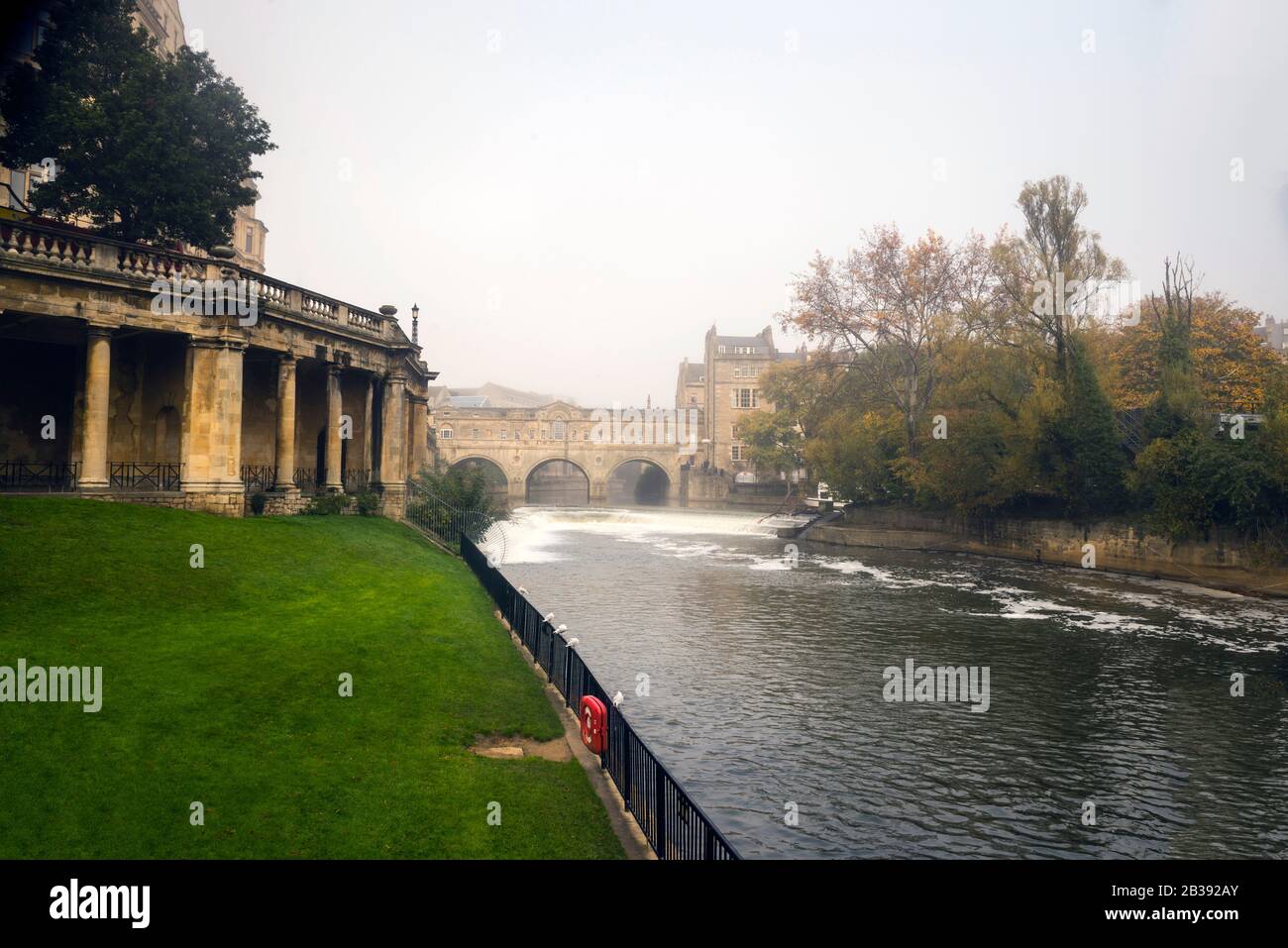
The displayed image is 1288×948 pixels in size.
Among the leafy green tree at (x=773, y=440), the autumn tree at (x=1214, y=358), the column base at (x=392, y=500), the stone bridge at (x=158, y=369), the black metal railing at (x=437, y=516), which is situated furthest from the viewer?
the leafy green tree at (x=773, y=440)

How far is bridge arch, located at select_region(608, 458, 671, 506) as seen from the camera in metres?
106

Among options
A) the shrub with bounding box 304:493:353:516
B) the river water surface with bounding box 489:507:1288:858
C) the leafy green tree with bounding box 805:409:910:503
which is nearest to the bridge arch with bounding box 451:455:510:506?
the leafy green tree with bounding box 805:409:910:503

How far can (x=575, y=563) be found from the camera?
1467 inches

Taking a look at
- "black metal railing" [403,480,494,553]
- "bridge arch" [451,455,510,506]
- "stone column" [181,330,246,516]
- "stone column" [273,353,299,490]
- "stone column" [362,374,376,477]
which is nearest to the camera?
"stone column" [181,330,246,516]

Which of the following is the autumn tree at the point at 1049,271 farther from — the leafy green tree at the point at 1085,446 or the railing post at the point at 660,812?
the railing post at the point at 660,812

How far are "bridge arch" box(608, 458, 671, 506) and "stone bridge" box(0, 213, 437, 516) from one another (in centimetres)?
7309

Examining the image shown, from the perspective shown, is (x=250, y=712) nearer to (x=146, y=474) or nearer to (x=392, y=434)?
(x=146, y=474)

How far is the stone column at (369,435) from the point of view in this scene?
111 ft

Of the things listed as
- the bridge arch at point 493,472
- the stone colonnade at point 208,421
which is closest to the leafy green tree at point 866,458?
the stone colonnade at point 208,421

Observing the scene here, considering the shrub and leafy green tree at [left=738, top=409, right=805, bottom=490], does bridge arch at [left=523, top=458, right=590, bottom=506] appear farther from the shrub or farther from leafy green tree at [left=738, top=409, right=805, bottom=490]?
the shrub

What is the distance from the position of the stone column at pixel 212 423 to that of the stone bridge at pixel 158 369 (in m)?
0.03

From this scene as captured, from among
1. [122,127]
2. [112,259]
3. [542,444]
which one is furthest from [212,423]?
[542,444]

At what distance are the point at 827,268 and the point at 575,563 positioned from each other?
28.3m

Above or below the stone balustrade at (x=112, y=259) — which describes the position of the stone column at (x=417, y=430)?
below
